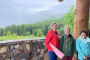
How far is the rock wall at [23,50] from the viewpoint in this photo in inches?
104

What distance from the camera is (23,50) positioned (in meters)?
2.83

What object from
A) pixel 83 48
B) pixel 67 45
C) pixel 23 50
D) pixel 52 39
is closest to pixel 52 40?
pixel 52 39

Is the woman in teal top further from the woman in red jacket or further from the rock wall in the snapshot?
the rock wall

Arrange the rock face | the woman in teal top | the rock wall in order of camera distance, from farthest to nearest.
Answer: the rock wall < the rock face < the woman in teal top

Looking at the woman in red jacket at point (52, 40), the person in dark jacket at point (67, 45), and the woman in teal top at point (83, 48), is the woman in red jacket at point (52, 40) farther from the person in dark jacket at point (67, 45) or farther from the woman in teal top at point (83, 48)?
the woman in teal top at point (83, 48)

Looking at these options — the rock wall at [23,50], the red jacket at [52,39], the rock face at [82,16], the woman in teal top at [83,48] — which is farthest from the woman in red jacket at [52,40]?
the rock wall at [23,50]

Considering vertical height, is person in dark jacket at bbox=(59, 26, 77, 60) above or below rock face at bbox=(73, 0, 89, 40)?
below

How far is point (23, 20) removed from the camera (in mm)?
5422

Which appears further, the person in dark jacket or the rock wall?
the rock wall

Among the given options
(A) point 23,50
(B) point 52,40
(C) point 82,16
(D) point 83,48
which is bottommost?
(A) point 23,50

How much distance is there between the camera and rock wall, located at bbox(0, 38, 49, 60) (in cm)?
265

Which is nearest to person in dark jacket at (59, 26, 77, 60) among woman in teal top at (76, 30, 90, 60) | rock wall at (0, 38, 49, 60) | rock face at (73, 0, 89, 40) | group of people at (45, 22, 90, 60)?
group of people at (45, 22, 90, 60)

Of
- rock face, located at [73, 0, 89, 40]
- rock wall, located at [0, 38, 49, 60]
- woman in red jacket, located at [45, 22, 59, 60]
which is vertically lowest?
rock wall, located at [0, 38, 49, 60]

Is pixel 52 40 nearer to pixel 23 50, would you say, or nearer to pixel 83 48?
pixel 83 48
